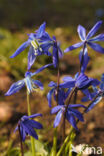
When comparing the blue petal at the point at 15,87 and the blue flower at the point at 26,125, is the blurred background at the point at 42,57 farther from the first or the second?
the blue petal at the point at 15,87

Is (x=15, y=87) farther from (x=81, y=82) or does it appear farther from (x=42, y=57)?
(x=42, y=57)

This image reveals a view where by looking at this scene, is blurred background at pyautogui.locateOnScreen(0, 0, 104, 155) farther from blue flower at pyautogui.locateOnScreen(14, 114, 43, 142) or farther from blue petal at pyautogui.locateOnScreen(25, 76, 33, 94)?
blue petal at pyautogui.locateOnScreen(25, 76, 33, 94)

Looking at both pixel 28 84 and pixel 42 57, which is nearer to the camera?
pixel 28 84

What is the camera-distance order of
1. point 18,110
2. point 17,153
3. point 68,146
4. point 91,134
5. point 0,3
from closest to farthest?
point 68,146 < point 17,153 < point 91,134 < point 18,110 < point 0,3

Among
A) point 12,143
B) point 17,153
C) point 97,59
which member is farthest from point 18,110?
point 97,59

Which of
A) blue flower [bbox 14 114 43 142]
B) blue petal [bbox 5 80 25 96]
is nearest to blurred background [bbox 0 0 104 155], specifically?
blue flower [bbox 14 114 43 142]

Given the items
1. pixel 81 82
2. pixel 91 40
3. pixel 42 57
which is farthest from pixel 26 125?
pixel 42 57

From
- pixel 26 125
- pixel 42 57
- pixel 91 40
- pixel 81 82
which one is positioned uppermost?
pixel 42 57

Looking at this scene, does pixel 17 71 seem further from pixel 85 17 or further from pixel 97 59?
pixel 85 17
